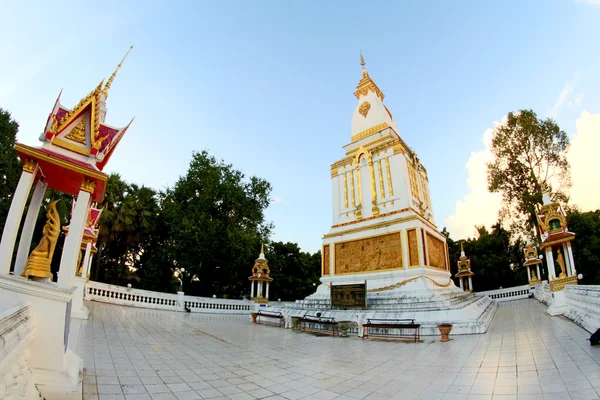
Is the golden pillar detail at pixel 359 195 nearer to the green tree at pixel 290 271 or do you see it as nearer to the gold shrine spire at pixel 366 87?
the gold shrine spire at pixel 366 87

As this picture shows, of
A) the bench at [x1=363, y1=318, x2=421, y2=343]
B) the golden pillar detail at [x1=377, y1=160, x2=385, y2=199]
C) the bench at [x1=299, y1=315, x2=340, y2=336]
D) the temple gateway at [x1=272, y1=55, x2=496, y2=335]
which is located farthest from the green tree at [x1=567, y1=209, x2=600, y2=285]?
the bench at [x1=299, y1=315, x2=340, y2=336]

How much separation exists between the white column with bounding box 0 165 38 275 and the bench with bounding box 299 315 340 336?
27.4ft

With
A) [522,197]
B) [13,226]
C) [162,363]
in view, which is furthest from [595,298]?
[522,197]

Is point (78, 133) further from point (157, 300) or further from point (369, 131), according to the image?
point (369, 131)

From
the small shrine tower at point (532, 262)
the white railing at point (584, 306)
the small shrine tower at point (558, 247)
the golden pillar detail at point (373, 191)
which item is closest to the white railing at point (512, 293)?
the small shrine tower at point (532, 262)

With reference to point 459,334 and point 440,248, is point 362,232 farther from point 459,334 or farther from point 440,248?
point 459,334

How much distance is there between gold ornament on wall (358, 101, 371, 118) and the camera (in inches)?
814

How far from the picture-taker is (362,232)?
16234 millimetres

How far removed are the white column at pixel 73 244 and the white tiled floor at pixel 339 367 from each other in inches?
54.3

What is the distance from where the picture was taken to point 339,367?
538cm

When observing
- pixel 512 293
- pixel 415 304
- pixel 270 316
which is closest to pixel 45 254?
pixel 270 316

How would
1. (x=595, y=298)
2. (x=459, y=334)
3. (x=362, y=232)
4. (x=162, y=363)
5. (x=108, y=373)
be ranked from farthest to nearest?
1. (x=362, y=232)
2. (x=459, y=334)
3. (x=595, y=298)
4. (x=162, y=363)
5. (x=108, y=373)

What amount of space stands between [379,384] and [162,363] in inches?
142

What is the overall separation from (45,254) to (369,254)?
13.8 m
